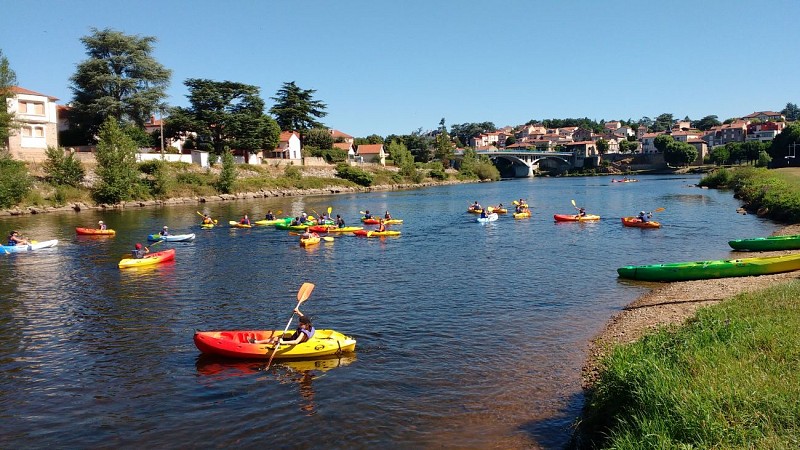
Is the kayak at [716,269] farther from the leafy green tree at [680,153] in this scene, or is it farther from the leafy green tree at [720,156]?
the leafy green tree at [680,153]

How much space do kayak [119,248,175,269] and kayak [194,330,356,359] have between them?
46.1 ft

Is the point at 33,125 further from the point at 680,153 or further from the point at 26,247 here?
the point at 680,153

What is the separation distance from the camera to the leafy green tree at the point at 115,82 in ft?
224

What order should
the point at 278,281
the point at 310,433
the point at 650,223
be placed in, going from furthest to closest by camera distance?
the point at 650,223 → the point at 278,281 → the point at 310,433

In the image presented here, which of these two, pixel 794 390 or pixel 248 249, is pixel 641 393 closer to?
pixel 794 390

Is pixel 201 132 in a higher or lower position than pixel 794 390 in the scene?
higher

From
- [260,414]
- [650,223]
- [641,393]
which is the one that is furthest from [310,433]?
[650,223]

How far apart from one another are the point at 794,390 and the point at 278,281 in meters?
19.2

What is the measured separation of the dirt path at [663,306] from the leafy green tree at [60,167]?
190 ft

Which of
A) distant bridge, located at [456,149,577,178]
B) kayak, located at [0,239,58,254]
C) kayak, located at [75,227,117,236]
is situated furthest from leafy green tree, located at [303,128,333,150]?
kayak, located at [0,239,58,254]

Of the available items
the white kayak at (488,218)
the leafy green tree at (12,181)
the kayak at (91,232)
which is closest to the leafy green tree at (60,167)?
the leafy green tree at (12,181)

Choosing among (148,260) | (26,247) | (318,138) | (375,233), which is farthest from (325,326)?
(318,138)

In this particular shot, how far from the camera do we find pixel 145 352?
1523 cm

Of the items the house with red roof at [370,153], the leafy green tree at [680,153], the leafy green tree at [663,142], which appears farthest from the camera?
the leafy green tree at [663,142]
